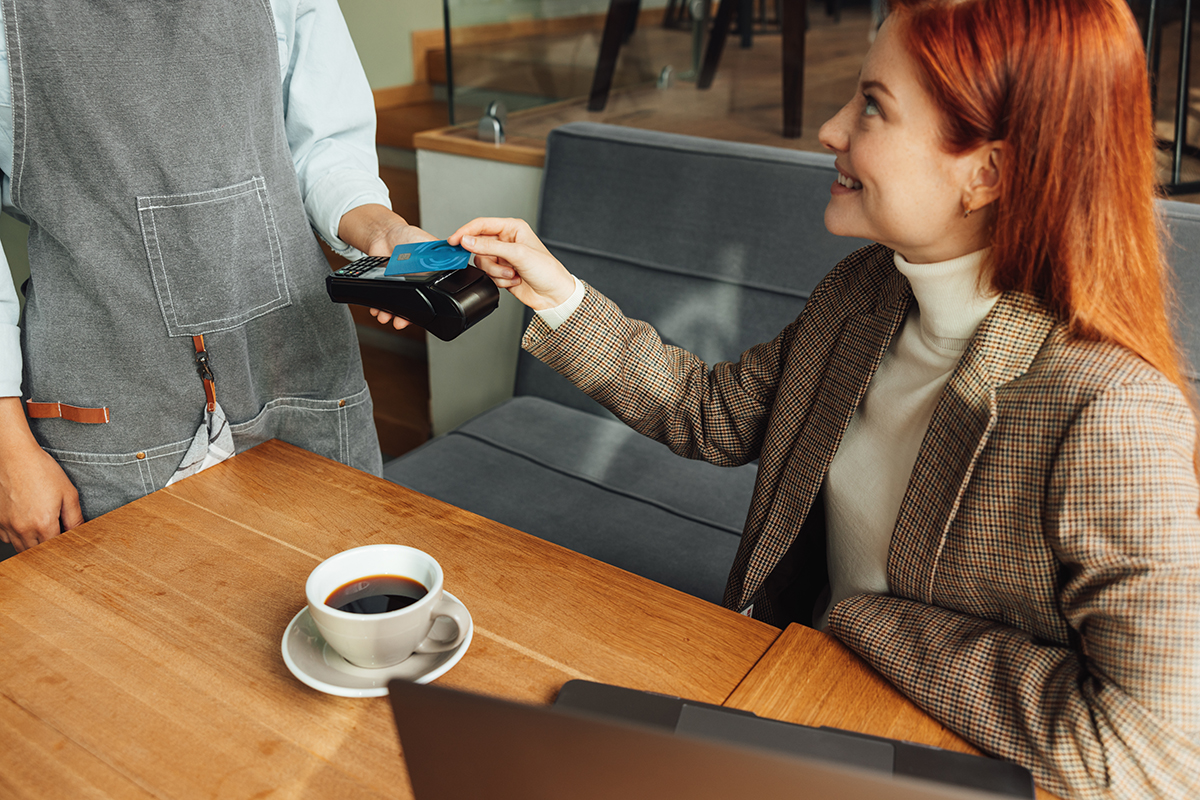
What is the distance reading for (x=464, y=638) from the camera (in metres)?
0.66

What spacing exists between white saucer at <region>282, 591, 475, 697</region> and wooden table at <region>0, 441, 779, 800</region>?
1 centimetres

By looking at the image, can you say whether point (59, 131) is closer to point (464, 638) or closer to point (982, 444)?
point (464, 638)

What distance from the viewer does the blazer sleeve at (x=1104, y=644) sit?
558 mm

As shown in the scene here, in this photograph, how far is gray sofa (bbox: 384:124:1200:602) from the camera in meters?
1.53

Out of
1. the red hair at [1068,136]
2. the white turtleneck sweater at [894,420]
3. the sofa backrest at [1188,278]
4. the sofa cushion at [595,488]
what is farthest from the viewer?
the sofa cushion at [595,488]

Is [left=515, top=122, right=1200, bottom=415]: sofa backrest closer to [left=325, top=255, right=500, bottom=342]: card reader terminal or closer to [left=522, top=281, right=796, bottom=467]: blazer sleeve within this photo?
[left=522, top=281, right=796, bottom=467]: blazer sleeve

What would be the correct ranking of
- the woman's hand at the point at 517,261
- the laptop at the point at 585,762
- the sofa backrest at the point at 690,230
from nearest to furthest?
the laptop at the point at 585,762
the woman's hand at the point at 517,261
the sofa backrest at the point at 690,230

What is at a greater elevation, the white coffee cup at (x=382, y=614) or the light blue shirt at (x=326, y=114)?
the light blue shirt at (x=326, y=114)

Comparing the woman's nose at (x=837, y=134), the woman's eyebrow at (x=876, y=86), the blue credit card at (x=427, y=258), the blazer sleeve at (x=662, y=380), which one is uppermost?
the woman's eyebrow at (x=876, y=86)

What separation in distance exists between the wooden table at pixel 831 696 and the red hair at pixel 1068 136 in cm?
31

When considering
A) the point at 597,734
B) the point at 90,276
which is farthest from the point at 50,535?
the point at 597,734

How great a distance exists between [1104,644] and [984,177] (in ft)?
1.20

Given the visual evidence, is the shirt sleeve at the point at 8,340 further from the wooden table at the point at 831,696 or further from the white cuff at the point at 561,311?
the wooden table at the point at 831,696

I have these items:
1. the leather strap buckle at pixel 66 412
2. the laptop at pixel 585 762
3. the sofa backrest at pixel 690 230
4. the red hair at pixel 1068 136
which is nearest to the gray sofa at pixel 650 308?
the sofa backrest at pixel 690 230
